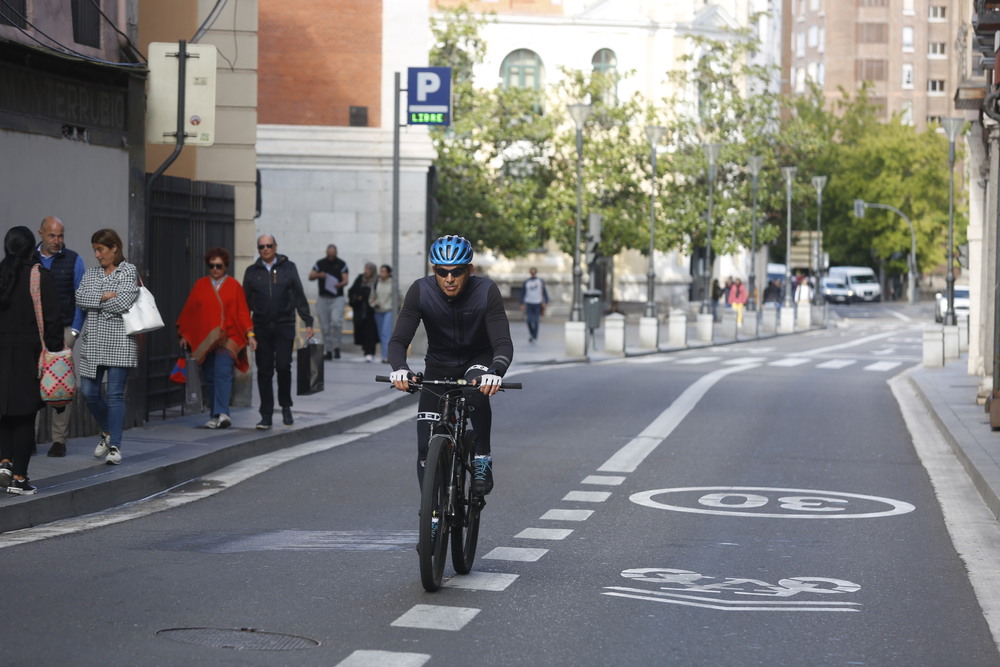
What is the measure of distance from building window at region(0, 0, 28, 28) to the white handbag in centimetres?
275

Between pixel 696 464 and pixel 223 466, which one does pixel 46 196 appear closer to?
pixel 223 466

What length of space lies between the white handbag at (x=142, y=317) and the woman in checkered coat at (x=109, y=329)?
0.04 m

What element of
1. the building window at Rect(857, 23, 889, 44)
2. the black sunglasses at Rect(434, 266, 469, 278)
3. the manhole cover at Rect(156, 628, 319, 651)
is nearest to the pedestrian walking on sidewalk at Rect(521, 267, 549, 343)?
the black sunglasses at Rect(434, 266, 469, 278)

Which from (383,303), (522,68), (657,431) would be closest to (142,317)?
(657,431)

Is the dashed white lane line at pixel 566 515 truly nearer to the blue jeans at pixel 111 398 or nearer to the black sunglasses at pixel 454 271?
the black sunglasses at pixel 454 271

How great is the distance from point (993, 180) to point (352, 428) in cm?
959

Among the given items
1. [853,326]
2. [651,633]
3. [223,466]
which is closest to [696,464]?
[223,466]

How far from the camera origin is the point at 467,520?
8.47m

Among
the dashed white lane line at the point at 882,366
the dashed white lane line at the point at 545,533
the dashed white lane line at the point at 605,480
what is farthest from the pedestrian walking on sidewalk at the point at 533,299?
the dashed white lane line at the point at 545,533

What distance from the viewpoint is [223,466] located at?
45.4ft

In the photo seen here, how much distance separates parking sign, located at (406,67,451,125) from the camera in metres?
27.3

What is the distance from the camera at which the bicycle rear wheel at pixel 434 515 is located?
7777mm

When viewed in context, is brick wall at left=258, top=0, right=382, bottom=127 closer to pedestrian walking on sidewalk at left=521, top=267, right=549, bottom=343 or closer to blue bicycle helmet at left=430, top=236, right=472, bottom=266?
pedestrian walking on sidewalk at left=521, top=267, right=549, bottom=343

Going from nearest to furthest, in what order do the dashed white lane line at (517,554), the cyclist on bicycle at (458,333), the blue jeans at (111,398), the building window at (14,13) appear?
1. the cyclist on bicycle at (458,333)
2. the dashed white lane line at (517,554)
3. the blue jeans at (111,398)
4. the building window at (14,13)
